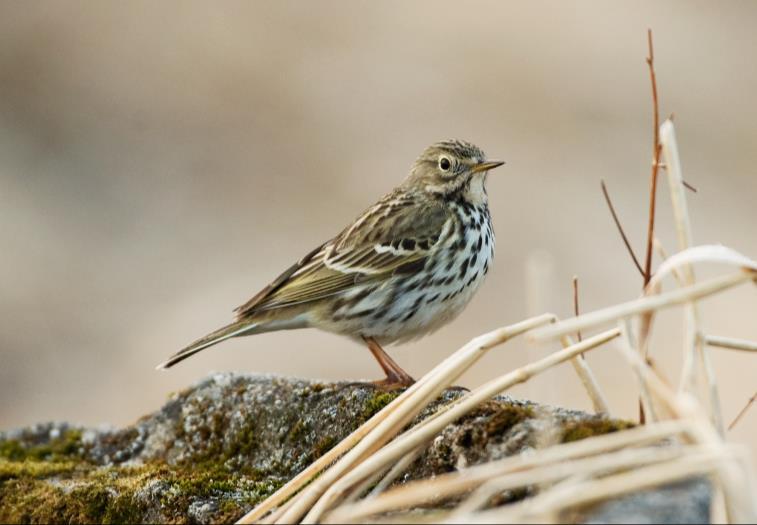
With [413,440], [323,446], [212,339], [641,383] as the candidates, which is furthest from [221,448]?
[641,383]

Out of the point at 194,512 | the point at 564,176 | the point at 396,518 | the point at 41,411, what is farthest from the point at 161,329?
the point at 396,518

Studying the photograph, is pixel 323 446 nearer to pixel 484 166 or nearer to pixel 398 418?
pixel 398 418

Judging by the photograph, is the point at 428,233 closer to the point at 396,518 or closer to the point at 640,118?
the point at 396,518

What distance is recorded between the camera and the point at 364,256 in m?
6.81

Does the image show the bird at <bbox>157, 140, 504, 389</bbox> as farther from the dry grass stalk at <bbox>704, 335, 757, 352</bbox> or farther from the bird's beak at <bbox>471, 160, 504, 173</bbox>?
the dry grass stalk at <bbox>704, 335, 757, 352</bbox>

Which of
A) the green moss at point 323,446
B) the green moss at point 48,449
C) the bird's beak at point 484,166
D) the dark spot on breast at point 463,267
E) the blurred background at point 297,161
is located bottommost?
the green moss at point 323,446

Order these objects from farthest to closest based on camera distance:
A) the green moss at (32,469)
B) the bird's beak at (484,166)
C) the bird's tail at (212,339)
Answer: the bird's beak at (484,166)
the bird's tail at (212,339)
the green moss at (32,469)

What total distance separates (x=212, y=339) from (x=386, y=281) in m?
0.99

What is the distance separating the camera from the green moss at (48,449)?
18.7 feet

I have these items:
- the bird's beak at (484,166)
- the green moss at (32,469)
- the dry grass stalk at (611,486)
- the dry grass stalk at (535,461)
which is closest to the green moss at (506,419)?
the dry grass stalk at (535,461)

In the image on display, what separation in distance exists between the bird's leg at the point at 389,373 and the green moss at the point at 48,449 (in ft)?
4.89

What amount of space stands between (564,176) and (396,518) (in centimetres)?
1241

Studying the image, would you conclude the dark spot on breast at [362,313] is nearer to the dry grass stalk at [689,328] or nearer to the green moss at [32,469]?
the green moss at [32,469]

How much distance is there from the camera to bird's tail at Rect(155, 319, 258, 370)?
623 centimetres
